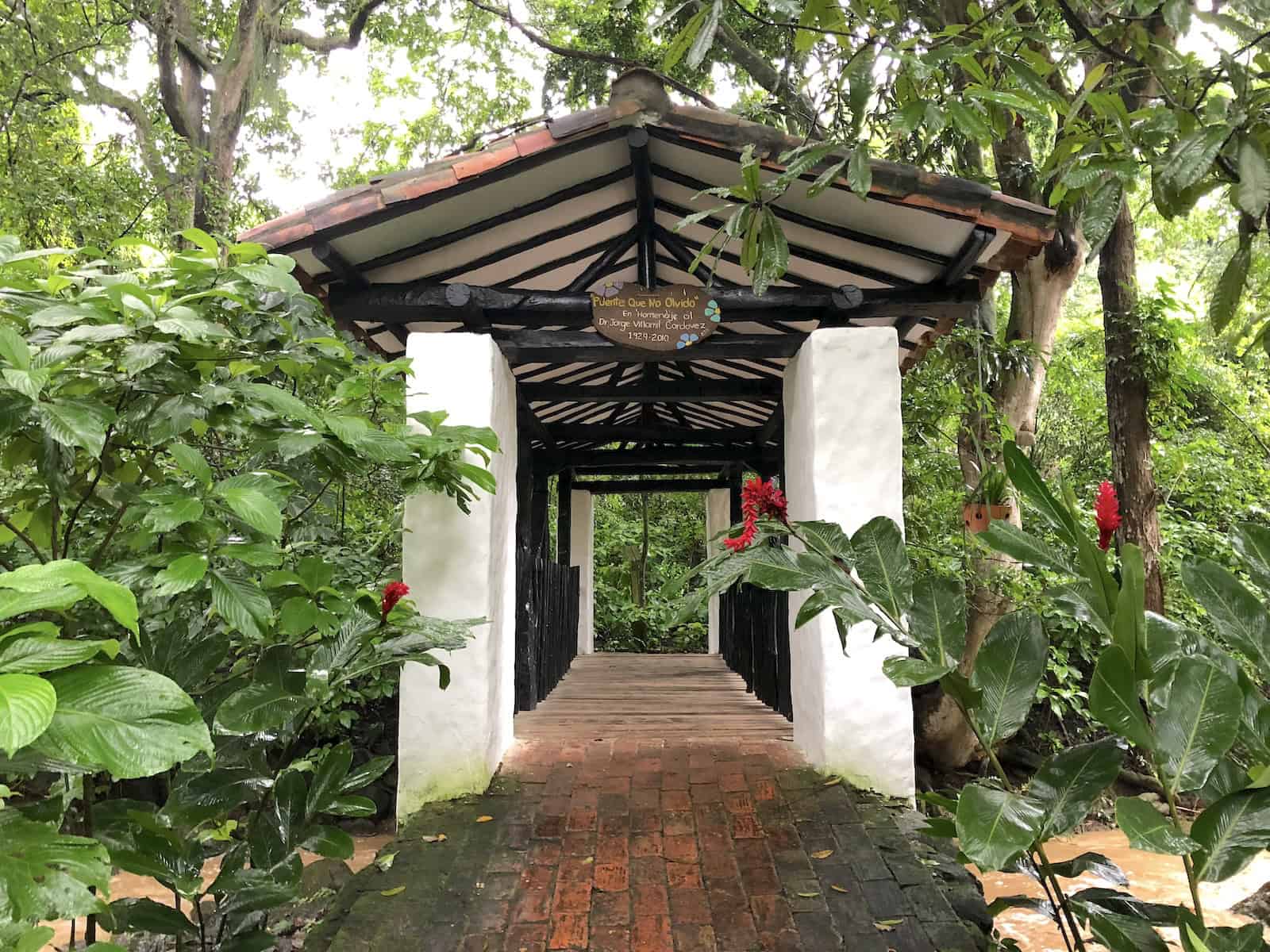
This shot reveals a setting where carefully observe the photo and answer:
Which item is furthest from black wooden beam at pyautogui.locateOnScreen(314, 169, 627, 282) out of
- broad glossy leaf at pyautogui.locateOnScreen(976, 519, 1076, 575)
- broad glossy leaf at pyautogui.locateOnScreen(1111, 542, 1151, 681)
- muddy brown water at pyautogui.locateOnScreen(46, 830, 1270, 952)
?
muddy brown water at pyautogui.locateOnScreen(46, 830, 1270, 952)

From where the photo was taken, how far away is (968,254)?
3.45m

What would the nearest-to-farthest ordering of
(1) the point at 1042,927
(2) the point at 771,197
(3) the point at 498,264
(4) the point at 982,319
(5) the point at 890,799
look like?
(2) the point at 771,197, (5) the point at 890,799, (3) the point at 498,264, (1) the point at 1042,927, (4) the point at 982,319

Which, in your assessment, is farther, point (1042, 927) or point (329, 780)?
point (1042, 927)

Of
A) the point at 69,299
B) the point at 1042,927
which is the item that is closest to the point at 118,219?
the point at 69,299

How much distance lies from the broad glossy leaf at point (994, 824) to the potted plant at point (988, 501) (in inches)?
115

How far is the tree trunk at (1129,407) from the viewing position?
627cm

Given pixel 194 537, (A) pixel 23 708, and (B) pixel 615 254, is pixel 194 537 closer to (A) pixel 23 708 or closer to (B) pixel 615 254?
(A) pixel 23 708

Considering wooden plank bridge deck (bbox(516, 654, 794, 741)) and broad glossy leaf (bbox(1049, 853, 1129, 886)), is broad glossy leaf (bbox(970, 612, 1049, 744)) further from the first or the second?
wooden plank bridge deck (bbox(516, 654, 794, 741))

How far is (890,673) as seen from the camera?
4.24 feet

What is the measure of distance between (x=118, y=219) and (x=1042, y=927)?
8.32m

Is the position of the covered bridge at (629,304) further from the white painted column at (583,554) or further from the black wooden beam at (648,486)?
the white painted column at (583,554)

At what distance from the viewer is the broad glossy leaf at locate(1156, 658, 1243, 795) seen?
1.13m

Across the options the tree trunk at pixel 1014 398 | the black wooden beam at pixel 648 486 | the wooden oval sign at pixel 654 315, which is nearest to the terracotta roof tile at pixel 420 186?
the wooden oval sign at pixel 654 315

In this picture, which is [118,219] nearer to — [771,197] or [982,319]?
[771,197]
